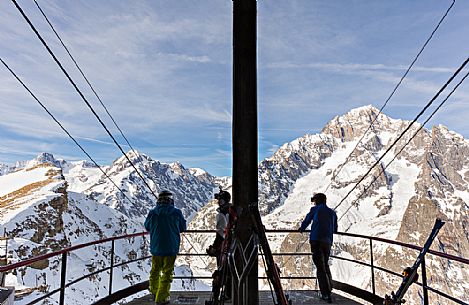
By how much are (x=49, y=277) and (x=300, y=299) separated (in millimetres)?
99529

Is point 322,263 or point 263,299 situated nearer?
point 322,263

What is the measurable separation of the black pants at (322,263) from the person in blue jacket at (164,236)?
2.23 m

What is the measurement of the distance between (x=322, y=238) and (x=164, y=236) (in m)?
2.53

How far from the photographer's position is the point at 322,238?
20.9ft

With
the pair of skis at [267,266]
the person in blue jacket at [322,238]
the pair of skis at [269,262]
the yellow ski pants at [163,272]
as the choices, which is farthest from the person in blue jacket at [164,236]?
the pair of skis at [269,262]

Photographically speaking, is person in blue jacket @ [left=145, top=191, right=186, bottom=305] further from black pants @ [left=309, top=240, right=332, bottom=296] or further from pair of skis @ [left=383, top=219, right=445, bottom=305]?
pair of skis @ [left=383, top=219, right=445, bottom=305]

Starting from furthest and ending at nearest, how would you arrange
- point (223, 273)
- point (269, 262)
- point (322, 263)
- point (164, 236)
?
1. point (322, 263)
2. point (164, 236)
3. point (223, 273)
4. point (269, 262)

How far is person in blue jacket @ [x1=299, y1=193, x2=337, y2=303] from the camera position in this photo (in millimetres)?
6363

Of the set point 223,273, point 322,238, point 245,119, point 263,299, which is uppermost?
point 245,119

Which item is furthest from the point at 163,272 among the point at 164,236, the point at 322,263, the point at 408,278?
the point at 408,278

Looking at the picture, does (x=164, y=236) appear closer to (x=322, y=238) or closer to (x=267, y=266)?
(x=322, y=238)

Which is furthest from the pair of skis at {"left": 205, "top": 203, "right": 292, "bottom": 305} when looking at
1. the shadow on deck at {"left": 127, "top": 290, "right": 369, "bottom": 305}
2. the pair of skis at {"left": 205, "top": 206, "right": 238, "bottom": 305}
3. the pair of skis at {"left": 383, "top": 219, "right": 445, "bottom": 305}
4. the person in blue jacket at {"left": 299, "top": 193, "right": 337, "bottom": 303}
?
the person in blue jacket at {"left": 299, "top": 193, "right": 337, "bottom": 303}

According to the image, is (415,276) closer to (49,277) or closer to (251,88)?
(251,88)

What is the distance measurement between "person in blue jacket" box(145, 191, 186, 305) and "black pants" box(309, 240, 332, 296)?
2.23 metres
